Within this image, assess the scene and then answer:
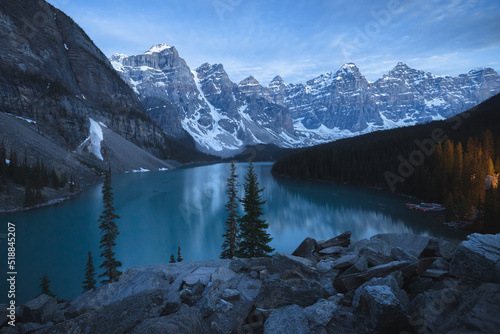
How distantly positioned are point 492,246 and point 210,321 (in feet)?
22.2

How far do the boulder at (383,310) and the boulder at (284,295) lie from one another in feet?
4.31

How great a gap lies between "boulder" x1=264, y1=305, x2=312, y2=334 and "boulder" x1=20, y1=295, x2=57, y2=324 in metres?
7.42

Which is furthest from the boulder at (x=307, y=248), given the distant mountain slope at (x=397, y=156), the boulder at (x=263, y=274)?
the distant mountain slope at (x=397, y=156)

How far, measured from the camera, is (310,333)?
5.12 meters

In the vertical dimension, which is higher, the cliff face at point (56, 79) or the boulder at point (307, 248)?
the cliff face at point (56, 79)

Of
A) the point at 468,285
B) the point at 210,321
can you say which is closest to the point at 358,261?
the point at 468,285

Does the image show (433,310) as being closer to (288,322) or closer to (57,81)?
(288,322)

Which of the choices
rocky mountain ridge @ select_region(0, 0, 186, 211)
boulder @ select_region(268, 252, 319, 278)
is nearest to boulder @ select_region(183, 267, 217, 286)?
boulder @ select_region(268, 252, 319, 278)

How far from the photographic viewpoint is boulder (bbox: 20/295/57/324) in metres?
7.59

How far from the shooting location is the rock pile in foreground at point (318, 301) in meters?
4.61

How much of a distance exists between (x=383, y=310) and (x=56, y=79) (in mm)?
140637

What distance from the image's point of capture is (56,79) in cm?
10719

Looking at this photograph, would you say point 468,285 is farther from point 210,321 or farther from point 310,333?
point 210,321

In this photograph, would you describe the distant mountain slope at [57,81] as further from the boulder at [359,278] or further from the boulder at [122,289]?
the boulder at [359,278]
